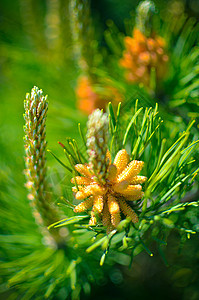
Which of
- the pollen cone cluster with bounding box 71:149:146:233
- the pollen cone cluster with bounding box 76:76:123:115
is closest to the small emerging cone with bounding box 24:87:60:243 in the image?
the pollen cone cluster with bounding box 71:149:146:233

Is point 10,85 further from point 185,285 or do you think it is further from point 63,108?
point 185,285

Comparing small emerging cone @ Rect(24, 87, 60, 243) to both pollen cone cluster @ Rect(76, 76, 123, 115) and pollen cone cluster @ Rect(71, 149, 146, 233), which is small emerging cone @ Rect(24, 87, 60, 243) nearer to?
pollen cone cluster @ Rect(71, 149, 146, 233)

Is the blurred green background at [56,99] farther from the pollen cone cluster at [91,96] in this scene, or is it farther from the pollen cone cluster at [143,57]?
the pollen cone cluster at [143,57]

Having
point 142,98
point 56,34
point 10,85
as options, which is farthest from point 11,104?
point 142,98

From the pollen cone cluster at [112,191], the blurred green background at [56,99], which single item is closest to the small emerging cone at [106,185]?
the pollen cone cluster at [112,191]

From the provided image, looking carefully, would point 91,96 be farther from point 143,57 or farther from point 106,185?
point 106,185
